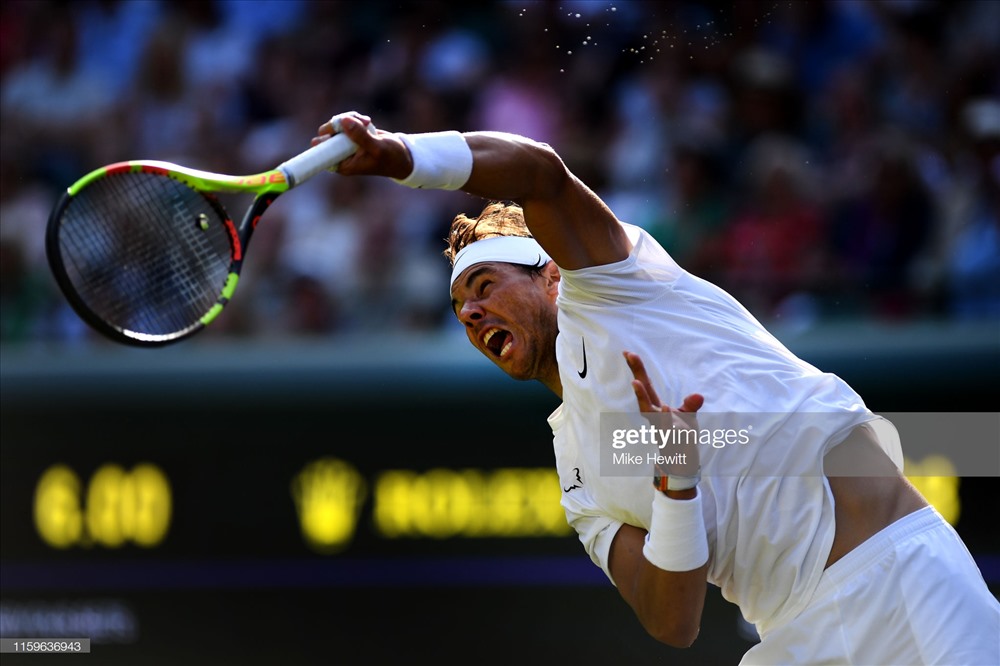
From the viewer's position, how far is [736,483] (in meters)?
3.32

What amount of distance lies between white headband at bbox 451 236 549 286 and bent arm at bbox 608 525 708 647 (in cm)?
80

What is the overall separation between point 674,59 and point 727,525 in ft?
13.1

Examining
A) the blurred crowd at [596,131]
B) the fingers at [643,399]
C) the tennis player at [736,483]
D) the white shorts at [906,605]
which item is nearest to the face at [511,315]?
the tennis player at [736,483]

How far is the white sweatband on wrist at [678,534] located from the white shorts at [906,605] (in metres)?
0.35

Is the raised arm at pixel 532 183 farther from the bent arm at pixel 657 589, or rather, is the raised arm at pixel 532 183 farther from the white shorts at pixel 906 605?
the white shorts at pixel 906 605

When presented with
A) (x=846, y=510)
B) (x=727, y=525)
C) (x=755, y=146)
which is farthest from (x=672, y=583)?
(x=755, y=146)

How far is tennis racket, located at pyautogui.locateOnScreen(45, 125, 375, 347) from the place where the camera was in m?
3.00

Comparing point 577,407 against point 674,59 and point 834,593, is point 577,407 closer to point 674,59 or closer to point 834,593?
point 834,593

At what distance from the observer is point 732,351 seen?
335 centimetres

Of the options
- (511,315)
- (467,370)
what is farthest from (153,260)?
(467,370)

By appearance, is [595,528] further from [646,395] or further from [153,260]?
[153,260]

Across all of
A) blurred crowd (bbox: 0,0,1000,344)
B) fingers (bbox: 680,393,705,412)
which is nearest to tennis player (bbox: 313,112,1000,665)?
fingers (bbox: 680,393,705,412)

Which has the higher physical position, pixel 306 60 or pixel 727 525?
pixel 306 60

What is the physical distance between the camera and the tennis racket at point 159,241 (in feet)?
9.84
